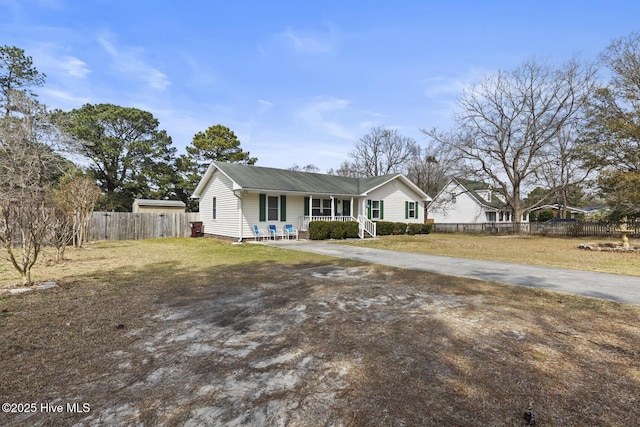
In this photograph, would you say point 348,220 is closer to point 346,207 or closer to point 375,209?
point 346,207

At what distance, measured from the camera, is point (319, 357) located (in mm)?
3209

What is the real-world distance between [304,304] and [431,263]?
5610 mm

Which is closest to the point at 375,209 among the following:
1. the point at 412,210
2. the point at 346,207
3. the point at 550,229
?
the point at 346,207

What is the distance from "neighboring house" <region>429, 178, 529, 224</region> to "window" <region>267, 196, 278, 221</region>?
947 inches

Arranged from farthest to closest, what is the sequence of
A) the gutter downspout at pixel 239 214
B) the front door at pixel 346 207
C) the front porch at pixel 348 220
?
the front door at pixel 346 207, the front porch at pixel 348 220, the gutter downspout at pixel 239 214

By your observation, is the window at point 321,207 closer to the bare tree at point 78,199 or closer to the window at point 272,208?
the window at point 272,208

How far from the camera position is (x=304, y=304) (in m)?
5.09

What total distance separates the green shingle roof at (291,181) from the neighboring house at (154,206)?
11312 millimetres

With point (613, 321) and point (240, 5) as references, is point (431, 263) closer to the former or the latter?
point (613, 321)

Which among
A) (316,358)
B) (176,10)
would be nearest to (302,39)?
(176,10)

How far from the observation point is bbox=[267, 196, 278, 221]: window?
1777 centimetres

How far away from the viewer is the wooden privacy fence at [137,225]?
695 inches

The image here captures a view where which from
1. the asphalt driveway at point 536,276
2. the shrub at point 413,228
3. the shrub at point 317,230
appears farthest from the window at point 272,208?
the shrub at point 413,228

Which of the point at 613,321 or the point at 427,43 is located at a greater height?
the point at 427,43
